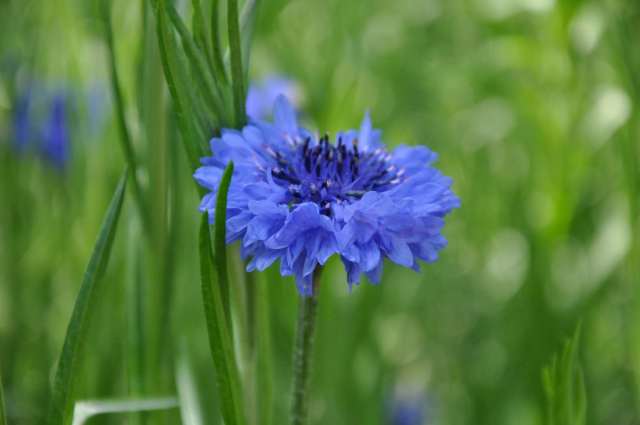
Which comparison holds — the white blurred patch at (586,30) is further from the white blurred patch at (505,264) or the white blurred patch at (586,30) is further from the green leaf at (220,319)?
the green leaf at (220,319)

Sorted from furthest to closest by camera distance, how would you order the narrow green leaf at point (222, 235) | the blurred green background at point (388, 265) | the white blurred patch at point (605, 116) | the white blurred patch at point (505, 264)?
the white blurred patch at point (505, 264) → the white blurred patch at point (605, 116) → the blurred green background at point (388, 265) → the narrow green leaf at point (222, 235)

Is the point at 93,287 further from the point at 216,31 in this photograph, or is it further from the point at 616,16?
the point at 616,16

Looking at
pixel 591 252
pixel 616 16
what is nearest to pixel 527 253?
pixel 591 252

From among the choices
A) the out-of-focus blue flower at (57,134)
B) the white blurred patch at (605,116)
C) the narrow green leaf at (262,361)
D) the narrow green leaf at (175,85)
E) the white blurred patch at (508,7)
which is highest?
the white blurred patch at (508,7)

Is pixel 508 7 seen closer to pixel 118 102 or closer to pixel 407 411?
pixel 407 411

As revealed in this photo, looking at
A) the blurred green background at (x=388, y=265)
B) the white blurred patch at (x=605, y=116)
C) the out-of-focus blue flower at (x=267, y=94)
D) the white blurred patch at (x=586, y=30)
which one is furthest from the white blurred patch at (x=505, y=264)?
the out-of-focus blue flower at (x=267, y=94)

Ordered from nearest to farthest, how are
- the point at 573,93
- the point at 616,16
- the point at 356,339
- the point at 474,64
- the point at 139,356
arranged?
1. the point at 139,356
2. the point at 616,16
3. the point at 356,339
4. the point at 573,93
5. the point at 474,64
